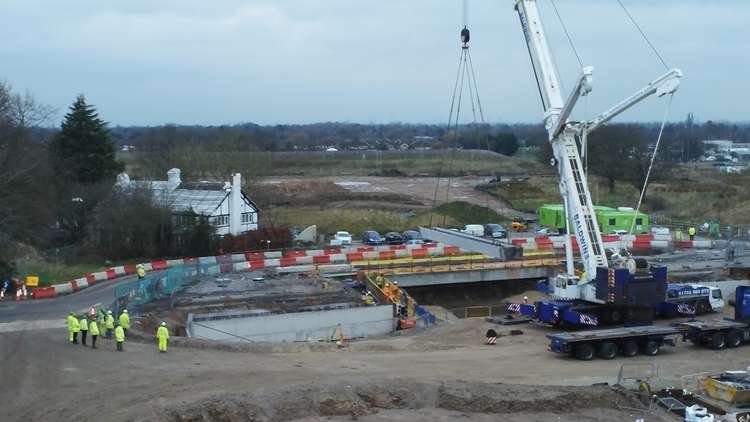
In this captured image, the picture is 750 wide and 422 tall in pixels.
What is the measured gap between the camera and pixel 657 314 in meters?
34.3

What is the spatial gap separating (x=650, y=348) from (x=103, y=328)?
57.8ft

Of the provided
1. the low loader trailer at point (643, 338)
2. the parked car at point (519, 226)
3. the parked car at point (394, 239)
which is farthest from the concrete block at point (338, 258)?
the parked car at point (519, 226)

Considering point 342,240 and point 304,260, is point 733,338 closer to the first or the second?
point 304,260

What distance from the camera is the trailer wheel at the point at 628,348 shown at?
27219 millimetres

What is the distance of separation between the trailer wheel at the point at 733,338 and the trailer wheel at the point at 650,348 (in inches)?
113

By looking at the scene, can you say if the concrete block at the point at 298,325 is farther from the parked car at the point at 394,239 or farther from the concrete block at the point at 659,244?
the concrete block at the point at 659,244

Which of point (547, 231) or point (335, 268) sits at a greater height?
point (547, 231)

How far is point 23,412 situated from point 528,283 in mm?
30817

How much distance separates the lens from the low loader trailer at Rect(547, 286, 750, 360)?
2650cm

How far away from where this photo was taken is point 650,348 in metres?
27.5

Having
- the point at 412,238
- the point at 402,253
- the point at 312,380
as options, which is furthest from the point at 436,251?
the point at 312,380

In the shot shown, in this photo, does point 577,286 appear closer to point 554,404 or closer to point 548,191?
point 554,404

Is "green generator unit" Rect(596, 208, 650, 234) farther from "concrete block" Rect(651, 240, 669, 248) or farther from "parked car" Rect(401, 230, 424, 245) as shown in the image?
"parked car" Rect(401, 230, 424, 245)

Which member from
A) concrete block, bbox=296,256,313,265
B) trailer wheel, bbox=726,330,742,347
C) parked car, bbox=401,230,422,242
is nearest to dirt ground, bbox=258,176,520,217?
parked car, bbox=401,230,422,242
